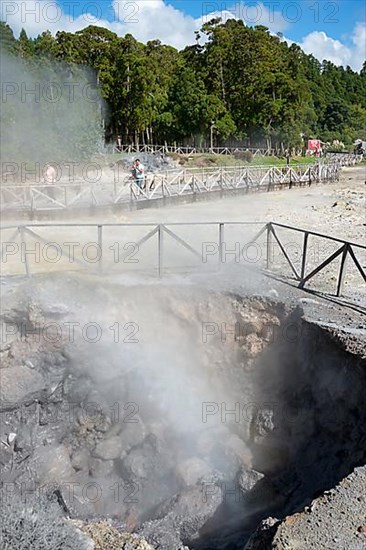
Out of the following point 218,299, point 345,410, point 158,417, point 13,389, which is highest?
point 218,299

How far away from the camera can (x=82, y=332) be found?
30.9 feet


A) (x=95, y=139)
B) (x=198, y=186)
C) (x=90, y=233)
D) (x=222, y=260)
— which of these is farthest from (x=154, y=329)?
(x=95, y=139)

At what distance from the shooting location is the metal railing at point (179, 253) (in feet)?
33.1

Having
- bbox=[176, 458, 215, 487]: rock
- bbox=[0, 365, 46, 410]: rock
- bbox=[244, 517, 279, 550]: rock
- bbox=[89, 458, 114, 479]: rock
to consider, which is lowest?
bbox=[89, 458, 114, 479]: rock

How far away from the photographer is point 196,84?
5025cm

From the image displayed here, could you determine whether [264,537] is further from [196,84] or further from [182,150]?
[196,84]

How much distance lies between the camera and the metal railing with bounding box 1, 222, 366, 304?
10102 millimetres

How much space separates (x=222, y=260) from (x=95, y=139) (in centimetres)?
2308

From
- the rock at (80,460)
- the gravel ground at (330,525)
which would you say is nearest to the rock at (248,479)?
the rock at (80,460)

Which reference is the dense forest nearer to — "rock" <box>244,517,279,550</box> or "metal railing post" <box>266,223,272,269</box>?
"metal railing post" <box>266,223,272,269</box>

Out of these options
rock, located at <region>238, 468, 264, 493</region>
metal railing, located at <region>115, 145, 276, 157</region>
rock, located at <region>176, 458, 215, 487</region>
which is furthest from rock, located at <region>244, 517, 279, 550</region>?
metal railing, located at <region>115, 145, 276, 157</region>

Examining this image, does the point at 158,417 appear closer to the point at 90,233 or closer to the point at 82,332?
the point at 82,332

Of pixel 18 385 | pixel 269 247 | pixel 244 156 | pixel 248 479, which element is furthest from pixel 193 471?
pixel 244 156

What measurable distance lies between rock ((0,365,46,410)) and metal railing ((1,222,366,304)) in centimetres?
190
